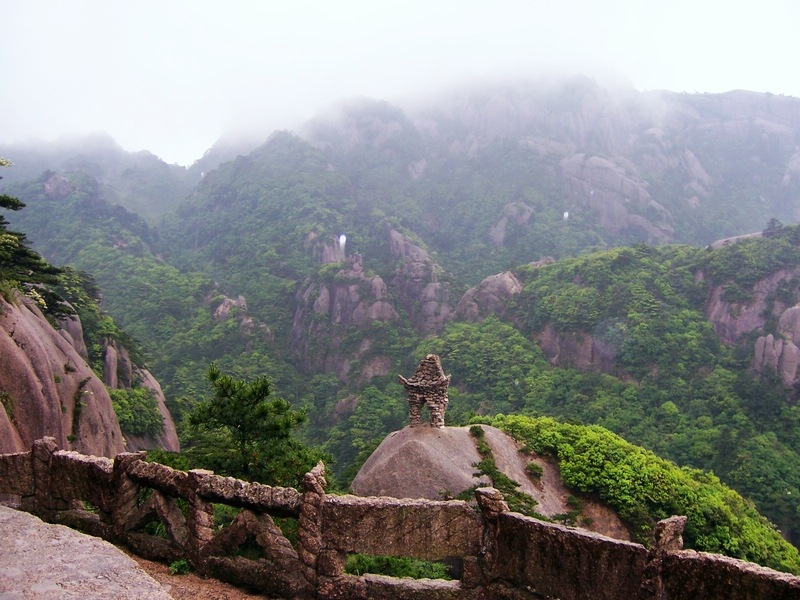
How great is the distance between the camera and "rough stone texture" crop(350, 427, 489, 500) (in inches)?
827

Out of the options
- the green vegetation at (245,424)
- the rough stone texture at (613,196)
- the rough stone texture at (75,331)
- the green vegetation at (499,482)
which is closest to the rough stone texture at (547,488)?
the green vegetation at (499,482)

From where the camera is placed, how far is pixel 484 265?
106 metres

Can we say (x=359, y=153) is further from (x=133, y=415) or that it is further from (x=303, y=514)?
(x=303, y=514)

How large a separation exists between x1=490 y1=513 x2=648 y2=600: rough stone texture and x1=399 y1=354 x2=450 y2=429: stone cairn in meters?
17.6

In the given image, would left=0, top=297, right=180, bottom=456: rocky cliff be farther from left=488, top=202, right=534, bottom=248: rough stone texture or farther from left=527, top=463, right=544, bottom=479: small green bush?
left=488, top=202, right=534, bottom=248: rough stone texture

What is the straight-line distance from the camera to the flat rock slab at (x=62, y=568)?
5.18 meters

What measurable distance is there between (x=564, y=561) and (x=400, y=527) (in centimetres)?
218

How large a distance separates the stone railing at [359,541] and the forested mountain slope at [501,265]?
21429mm

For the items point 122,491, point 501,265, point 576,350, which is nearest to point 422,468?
point 122,491

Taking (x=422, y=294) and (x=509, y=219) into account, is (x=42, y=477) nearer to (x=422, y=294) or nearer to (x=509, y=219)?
(x=422, y=294)

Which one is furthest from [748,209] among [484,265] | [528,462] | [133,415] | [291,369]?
[133,415]

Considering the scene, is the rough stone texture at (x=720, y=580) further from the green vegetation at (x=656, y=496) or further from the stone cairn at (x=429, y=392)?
the stone cairn at (x=429, y=392)

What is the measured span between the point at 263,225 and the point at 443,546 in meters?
109

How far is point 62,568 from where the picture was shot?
18.4 ft
